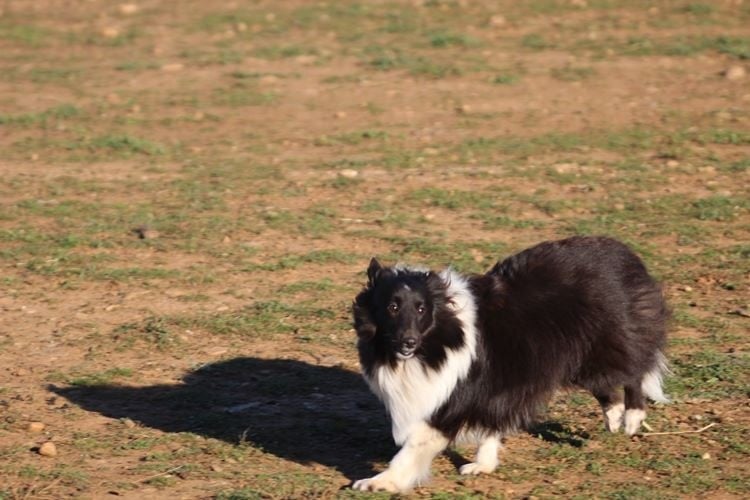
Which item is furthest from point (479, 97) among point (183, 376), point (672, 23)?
point (183, 376)

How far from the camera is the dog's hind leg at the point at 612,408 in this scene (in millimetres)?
7208

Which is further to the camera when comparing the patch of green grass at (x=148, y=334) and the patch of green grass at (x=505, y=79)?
the patch of green grass at (x=505, y=79)

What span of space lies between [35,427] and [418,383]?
2.18 meters

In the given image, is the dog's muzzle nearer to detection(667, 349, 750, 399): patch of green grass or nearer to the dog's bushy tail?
the dog's bushy tail

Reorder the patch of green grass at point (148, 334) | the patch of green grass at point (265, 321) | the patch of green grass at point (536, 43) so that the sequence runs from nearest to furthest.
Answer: the patch of green grass at point (148, 334), the patch of green grass at point (265, 321), the patch of green grass at point (536, 43)

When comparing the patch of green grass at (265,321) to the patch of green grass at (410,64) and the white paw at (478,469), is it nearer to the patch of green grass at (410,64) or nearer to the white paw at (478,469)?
the white paw at (478,469)

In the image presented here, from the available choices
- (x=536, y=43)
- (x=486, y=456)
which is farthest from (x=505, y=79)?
(x=486, y=456)

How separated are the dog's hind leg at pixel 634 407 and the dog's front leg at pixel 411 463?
1.09m

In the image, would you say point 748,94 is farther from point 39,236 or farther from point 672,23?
point 39,236

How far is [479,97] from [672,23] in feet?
12.5

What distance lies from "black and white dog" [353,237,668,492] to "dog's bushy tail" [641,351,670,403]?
34mm

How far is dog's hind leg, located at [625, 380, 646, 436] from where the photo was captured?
7.16m

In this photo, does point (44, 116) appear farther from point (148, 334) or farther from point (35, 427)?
point (35, 427)

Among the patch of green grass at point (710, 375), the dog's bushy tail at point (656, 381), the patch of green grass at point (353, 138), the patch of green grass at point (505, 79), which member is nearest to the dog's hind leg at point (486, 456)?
the dog's bushy tail at point (656, 381)
